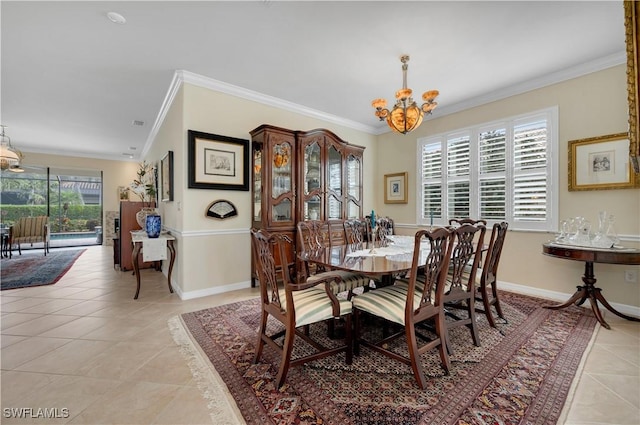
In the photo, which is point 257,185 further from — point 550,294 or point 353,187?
point 550,294

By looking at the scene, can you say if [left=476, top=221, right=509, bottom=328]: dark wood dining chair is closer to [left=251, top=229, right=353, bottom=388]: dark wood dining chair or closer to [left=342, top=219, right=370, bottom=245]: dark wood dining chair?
[left=342, top=219, right=370, bottom=245]: dark wood dining chair

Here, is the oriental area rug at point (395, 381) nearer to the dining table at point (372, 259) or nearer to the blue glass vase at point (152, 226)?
the dining table at point (372, 259)

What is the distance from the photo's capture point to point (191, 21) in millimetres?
2328

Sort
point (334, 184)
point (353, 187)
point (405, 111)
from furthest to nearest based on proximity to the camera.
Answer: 1. point (353, 187)
2. point (334, 184)
3. point (405, 111)

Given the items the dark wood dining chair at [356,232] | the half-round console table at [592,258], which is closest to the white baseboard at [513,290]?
the half-round console table at [592,258]

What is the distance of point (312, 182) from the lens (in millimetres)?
4090

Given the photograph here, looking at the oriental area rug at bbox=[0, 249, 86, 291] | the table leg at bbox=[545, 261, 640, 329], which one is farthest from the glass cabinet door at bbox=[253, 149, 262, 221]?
the table leg at bbox=[545, 261, 640, 329]

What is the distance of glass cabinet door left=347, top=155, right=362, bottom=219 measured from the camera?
458 centimetres

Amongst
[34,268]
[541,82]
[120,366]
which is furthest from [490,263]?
[34,268]

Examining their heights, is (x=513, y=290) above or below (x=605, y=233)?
below

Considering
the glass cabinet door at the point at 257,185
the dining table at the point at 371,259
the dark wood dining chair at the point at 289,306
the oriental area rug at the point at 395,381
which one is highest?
the glass cabinet door at the point at 257,185

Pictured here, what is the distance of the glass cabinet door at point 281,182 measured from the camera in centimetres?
367

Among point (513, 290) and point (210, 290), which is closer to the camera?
point (210, 290)

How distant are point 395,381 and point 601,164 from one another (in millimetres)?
3338
